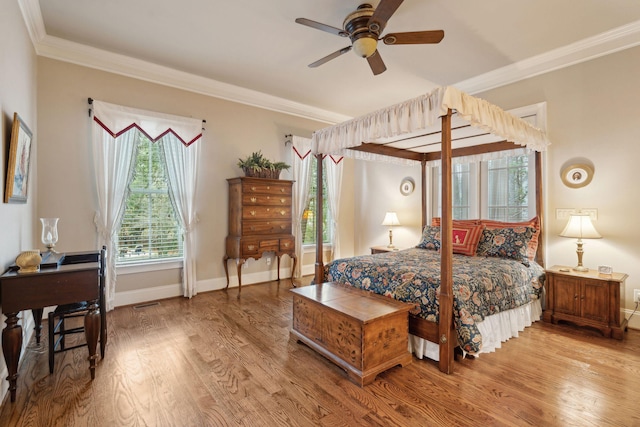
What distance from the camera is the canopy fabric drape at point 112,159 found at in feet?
11.4

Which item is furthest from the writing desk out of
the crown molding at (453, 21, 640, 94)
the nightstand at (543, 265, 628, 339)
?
the crown molding at (453, 21, 640, 94)

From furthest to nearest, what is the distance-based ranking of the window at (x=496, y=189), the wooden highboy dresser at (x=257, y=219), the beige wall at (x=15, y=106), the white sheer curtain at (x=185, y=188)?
the wooden highboy dresser at (x=257, y=219) < the white sheer curtain at (x=185, y=188) < the window at (x=496, y=189) < the beige wall at (x=15, y=106)

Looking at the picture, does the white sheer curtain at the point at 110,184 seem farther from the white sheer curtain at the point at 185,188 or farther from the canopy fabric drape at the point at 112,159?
the white sheer curtain at the point at 185,188

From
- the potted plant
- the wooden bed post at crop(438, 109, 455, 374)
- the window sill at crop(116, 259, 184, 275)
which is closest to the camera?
the wooden bed post at crop(438, 109, 455, 374)

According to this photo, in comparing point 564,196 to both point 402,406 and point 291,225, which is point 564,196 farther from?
point 291,225

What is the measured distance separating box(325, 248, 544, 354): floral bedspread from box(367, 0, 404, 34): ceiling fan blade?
2014 mm

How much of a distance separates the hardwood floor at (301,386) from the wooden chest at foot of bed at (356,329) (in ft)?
0.31

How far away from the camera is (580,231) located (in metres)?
3.03

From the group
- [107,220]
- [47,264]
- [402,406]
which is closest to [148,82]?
[107,220]

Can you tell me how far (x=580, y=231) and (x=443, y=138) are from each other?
198 cm

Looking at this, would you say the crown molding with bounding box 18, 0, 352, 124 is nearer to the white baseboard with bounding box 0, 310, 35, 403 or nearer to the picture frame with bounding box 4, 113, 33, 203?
the picture frame with bounding box 4, 113, 33, 203

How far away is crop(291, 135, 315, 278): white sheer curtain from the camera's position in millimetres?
5113

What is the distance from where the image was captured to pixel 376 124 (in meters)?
2.74

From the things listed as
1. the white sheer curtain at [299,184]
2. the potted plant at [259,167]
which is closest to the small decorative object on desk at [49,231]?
the potted plant at [259,167]
